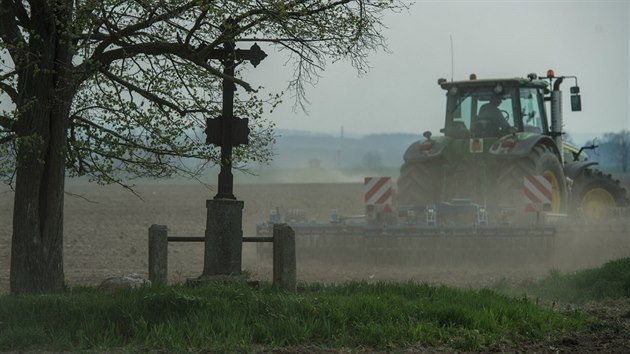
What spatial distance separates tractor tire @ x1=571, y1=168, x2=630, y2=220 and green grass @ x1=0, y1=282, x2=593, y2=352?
10519 millimetres

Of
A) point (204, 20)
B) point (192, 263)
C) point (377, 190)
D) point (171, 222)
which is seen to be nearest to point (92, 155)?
point (204, 20)

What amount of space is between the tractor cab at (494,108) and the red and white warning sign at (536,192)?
124cm

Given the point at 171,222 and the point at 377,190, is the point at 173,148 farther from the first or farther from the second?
the point at 171,222

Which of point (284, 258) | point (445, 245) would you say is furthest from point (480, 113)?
point (284, 258)

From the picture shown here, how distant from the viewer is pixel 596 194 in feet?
67.6

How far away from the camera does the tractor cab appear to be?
18766mm

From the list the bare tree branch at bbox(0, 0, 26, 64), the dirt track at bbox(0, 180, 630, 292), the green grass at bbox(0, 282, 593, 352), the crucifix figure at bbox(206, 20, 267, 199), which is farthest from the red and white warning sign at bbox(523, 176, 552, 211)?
the bare tree branch at bbox(0, 0, 26, 64)

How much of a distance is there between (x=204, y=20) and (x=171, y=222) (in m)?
17.4

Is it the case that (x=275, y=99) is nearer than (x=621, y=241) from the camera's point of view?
Yes

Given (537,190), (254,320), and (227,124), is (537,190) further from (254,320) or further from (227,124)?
(254,320)

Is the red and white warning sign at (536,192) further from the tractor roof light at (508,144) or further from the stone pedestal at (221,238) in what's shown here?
the stone pedestal at (221,238)

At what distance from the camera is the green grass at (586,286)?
12359mm

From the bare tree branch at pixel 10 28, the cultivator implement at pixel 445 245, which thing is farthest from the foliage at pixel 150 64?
the cultivator implement at pixel 445 245

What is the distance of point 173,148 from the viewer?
38.5 ft
